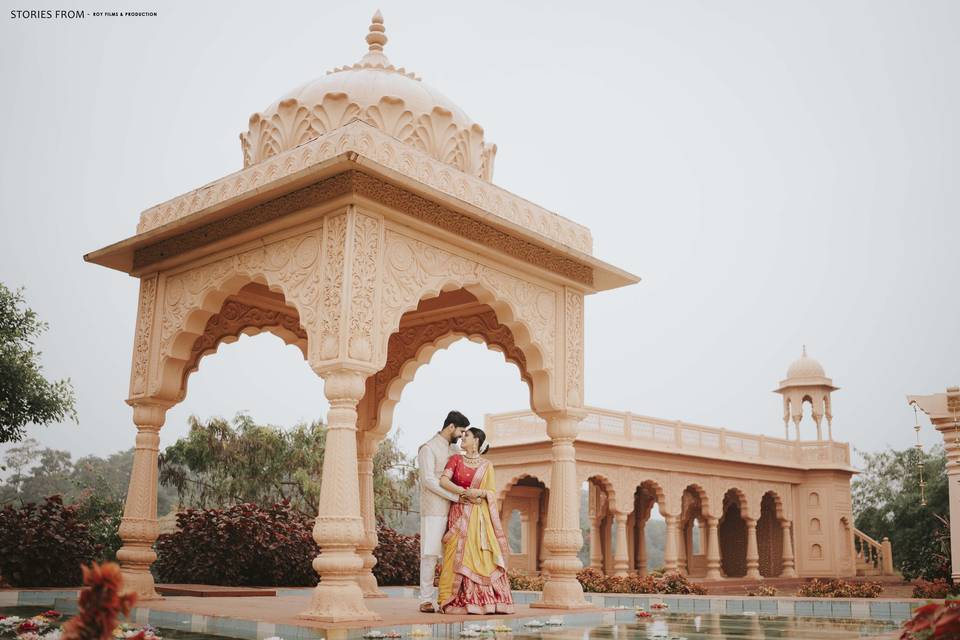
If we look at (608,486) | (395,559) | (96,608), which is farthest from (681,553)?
(96,608)

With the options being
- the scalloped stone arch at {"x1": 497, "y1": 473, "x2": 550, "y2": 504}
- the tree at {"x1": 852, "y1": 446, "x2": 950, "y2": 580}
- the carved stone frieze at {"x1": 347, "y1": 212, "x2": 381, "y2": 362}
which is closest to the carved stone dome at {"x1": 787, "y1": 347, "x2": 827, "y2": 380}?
the tree at {"x1": 852, "y1": 446, "x2": 950, "y2": 580}

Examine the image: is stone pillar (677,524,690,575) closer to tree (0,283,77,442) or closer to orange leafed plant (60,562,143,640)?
tree (0,283,77,442)

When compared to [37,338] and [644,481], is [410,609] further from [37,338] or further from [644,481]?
[644,481]

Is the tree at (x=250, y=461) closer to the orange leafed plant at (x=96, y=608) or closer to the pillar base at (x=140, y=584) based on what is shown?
the pillar base at (x=140, y=584)

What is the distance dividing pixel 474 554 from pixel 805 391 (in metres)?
20.3

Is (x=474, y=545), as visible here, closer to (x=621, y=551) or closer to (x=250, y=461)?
(x=621, y=551)

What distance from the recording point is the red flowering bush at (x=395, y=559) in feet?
36.8

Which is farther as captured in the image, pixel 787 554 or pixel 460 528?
pixel 787 554

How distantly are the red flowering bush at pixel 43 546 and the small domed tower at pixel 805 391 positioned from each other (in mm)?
19519

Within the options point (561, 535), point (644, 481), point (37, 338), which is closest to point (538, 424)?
point (644, 481)

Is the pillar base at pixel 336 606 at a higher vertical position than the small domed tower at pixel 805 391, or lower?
lower

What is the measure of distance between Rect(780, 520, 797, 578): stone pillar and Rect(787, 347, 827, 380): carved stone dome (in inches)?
169

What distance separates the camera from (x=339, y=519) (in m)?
5.66

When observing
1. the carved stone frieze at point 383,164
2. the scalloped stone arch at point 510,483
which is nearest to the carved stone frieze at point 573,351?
the carved stone frieze at point 383,164
